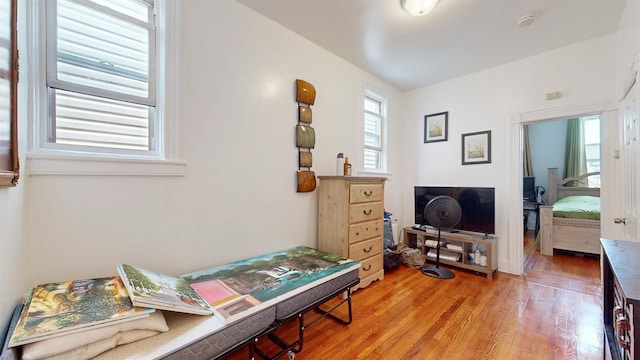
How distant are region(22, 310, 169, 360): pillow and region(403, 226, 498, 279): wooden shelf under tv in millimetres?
3277

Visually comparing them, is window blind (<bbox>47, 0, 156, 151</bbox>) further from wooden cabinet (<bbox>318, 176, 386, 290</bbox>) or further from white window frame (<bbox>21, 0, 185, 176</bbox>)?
wooden cabinet (<bbox>318, 176, 386, 290</bbox>)

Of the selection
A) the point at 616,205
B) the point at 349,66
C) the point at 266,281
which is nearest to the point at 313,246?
the point at 266,281

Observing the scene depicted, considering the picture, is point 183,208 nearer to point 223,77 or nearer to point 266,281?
point 266,281

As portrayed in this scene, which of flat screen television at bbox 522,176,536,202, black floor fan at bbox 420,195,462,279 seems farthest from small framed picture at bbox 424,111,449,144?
flat screen television at bbox 522,176,536,202

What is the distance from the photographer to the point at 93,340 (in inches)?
36.5

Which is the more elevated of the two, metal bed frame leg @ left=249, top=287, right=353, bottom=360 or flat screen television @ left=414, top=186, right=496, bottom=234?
flat screen television @ left=414, top=186, right=496, bottom=234

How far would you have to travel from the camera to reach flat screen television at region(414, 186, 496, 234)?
120 inches

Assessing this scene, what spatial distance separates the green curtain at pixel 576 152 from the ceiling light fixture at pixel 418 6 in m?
5.85

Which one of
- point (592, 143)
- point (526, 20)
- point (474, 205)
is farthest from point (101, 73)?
point (592, 143)

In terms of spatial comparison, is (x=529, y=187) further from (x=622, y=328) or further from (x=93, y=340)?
(x=93, y=340)

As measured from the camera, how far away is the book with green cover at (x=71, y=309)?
899 mm

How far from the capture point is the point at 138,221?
161 centimetres

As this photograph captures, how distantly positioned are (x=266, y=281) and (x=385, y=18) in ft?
8.06

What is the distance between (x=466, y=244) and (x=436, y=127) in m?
1.77
